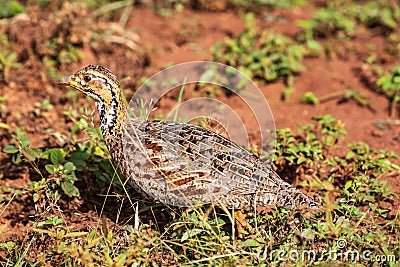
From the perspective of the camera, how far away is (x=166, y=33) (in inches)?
352

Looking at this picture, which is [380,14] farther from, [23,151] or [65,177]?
[23,151]

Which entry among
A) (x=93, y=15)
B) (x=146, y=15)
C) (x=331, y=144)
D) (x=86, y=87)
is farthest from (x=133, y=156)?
(x=146, y=15)

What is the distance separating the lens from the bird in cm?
487

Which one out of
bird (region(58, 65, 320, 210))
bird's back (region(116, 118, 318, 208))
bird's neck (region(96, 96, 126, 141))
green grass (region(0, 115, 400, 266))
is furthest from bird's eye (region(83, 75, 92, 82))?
green grass (region(0, 115, 400, 266))

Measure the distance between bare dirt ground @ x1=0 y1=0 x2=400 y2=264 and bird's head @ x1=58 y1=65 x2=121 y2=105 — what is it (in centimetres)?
111

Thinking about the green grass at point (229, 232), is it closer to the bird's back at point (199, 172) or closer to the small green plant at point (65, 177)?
the small green plant at point (65, 177)

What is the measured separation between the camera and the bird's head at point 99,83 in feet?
17.1

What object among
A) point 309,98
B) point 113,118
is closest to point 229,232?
point 113,118

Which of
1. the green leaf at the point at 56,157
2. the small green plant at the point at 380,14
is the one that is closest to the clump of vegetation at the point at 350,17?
the small green plant at the point at 380,14

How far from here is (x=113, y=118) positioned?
524 cm

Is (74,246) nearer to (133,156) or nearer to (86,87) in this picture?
(133,156)

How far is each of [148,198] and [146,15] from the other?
4.97 metres

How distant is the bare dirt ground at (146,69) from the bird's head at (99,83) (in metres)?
1.11

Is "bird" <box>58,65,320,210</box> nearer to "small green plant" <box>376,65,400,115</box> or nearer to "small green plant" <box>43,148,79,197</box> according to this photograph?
"small green plant" <box>43,148,79,197</box>
